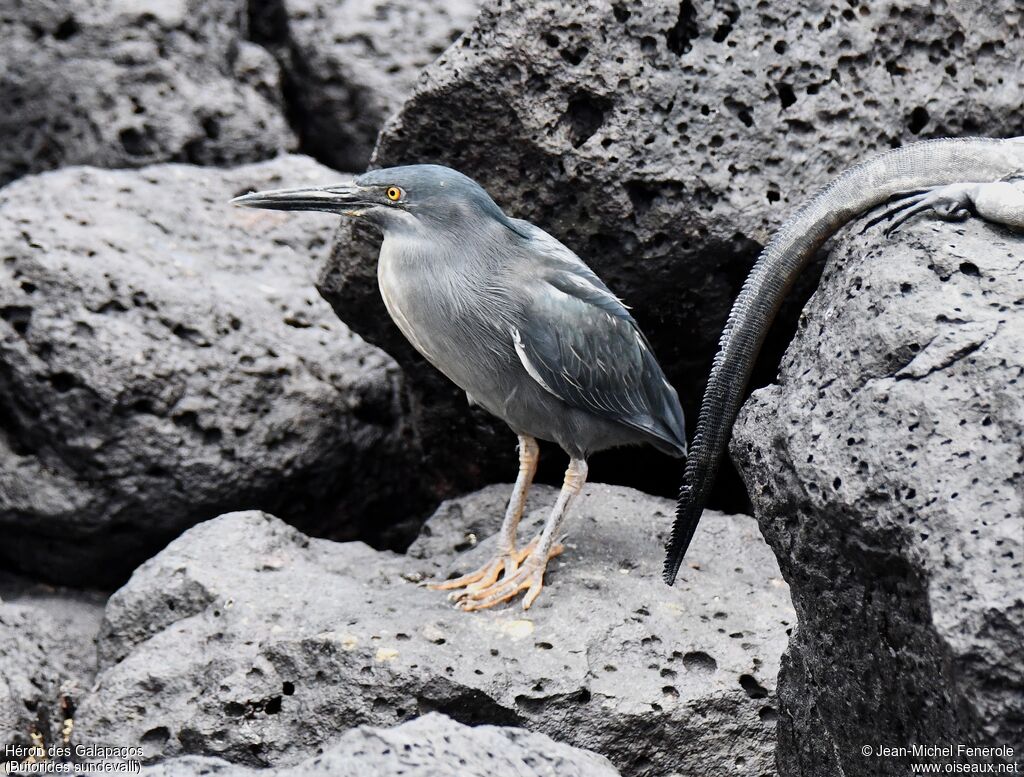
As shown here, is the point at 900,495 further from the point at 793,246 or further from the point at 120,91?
the point at 120,91

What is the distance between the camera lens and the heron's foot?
4.36m

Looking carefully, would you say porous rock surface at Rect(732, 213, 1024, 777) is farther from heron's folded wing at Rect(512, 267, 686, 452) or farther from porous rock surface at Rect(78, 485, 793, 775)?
heron's folded wing at Rect(512, 267, 686, 452)

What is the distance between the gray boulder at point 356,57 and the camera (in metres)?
6.98

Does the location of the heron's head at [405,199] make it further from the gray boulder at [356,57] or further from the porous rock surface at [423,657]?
the gray boulder at [356,57]

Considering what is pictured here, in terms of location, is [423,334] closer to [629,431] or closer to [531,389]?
[531,389]

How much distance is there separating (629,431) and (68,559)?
2433 mm

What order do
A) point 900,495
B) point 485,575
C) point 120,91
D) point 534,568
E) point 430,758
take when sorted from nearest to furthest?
1. point 430,758
2. point 900,495
3. point 534,568
4. point 485,575
5. point 120,91

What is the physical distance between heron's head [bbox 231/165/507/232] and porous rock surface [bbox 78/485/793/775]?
118 centimetres

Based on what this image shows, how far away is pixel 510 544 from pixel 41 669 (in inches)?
65.5

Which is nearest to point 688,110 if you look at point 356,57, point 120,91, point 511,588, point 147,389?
point 511,588

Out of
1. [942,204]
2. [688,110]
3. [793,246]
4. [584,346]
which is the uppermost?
[942,204]

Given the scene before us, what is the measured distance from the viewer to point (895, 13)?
4.73 m

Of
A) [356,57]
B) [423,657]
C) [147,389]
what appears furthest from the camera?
[356,57]

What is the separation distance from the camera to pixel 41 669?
433 centimetres
